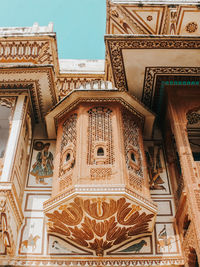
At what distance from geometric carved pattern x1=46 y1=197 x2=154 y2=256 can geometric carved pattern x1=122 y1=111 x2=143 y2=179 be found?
696mm

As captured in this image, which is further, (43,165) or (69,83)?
(69,83)

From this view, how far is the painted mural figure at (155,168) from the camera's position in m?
8.05

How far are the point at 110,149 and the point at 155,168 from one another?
1.59 m

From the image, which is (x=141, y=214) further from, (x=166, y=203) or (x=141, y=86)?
(x=141, y=86)

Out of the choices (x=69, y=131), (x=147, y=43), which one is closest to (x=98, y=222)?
(x=69, y=131)

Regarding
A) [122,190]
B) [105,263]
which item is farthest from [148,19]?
[105,263]

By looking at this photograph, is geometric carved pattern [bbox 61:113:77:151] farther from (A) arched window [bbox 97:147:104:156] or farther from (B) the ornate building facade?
(A) arched window [bbox 97:147:104:156]

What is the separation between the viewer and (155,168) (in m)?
8.34

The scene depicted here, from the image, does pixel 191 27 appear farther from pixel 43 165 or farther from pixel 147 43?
pixel 43 165

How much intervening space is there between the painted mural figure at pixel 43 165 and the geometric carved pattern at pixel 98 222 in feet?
4.38

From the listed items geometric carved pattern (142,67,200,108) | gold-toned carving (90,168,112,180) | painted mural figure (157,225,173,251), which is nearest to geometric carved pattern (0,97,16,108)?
gold-toned carving (90,168,112,180)

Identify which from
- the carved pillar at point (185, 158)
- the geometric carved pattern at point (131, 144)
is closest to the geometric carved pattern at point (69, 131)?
the geometric carved pattern at point (131, 144)

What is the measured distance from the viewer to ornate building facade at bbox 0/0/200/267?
673 cm

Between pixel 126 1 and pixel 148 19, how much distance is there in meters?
0.66
